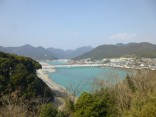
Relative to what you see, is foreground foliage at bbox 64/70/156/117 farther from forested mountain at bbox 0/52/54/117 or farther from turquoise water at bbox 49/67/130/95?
forested mountain at bbox 0/52/54/117

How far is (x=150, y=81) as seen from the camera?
15062mm

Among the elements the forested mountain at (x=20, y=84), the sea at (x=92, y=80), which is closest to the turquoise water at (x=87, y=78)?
the sea at (x=92, y=80)

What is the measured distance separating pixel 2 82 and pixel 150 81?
885 centimetres

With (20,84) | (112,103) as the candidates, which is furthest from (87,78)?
(112,103)

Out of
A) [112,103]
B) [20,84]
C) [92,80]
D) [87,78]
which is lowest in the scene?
[87,78]

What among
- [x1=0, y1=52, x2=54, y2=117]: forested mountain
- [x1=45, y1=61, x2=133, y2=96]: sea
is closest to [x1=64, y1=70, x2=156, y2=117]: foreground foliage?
[x1=45, y1=61, x2=133, y2=96]: sea

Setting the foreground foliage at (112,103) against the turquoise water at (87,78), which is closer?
the foreground foliage at (112,103)

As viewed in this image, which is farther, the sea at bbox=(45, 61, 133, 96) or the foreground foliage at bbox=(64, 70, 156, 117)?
the sea at bbox=(45, 61, 133, 96)

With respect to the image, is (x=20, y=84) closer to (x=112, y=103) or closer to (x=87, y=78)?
(x=112, y=103)

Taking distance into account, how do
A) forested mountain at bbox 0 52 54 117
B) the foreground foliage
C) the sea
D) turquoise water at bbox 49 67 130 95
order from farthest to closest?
turquoise water at bbox 49 67 130 95, the sea, forested mountain at bbox 0 52 54 117, the foreground foliage

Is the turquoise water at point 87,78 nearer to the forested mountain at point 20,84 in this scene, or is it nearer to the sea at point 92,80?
the sea at point 92,80

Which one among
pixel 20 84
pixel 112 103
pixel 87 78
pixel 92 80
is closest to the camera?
pixel 112 103

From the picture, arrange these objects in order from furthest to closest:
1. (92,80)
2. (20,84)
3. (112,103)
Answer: (92,80)
(20,84)
(112,103)

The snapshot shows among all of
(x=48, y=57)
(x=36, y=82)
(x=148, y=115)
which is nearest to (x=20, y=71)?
(x=36, y=82)
